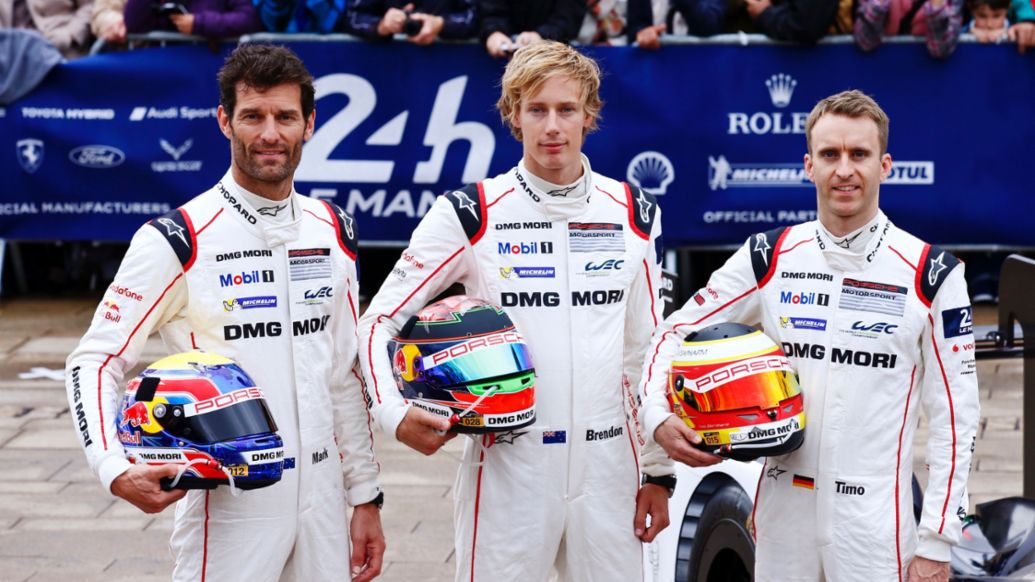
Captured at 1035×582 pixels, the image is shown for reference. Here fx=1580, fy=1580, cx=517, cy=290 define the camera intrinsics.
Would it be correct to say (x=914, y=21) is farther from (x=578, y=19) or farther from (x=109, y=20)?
(x=109, y=20)

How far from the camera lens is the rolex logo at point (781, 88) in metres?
10.7

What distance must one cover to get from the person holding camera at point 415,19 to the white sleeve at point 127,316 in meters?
6.61

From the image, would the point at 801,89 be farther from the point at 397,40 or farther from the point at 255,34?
the point at 255,34

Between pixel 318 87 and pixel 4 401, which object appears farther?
pixel 318 87

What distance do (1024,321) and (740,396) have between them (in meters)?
1.44

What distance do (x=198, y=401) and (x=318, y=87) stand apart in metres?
7.27

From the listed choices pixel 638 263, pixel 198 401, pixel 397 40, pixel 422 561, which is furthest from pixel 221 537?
pixel 397 40

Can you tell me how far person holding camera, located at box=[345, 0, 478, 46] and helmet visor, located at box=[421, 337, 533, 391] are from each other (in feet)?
21.7

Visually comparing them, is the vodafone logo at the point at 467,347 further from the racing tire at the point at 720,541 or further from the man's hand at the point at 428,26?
the man's hand at the point at 428,26

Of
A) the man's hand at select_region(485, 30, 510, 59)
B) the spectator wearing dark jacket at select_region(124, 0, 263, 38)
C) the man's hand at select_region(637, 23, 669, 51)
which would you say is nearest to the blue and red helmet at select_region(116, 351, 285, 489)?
the man's hand at select_region(485, 30, 510, 59)

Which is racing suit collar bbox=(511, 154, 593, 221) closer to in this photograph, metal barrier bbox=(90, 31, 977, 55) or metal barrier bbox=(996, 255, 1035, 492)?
metal barrier bbox=(996, 255, 1035, 492)

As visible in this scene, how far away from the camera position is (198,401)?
405 centimetres

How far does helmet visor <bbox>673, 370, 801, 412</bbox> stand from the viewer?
4.39 metres

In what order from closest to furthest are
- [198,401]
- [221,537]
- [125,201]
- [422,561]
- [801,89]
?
[198,401] → [221,537] → [422,561] → [801,89] → [125,201]
